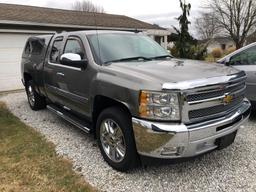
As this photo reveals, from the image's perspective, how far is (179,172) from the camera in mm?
3826

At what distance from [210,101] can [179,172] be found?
1132 mm

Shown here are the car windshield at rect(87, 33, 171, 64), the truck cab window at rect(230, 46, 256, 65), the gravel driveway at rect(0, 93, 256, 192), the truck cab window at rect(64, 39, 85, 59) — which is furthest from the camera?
the truck cab window at rect(230, 46, 256, 65)

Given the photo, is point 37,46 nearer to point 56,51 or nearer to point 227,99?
point 56,51

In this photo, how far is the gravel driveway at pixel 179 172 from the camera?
3500mm

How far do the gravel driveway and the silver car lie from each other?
2.92ft

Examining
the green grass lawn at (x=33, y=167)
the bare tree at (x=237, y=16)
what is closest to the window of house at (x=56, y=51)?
the green grass lawn at (x=33, y=167)

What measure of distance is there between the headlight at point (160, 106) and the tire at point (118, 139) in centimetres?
44

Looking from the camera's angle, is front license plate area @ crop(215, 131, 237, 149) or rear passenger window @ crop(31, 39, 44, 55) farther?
rear passenger window @ crop(31, 39, 44, 55)

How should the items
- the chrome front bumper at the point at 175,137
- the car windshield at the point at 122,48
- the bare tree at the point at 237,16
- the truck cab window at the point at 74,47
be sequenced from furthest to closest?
the bare tree at the point at 237,16 < the truck cab window at the point at 74,47 < the car windshield at the point at 122,48 < the chrome front bumper at the point at 175,137

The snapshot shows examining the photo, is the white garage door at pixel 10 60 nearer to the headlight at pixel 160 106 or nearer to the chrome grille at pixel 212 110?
the headlight at pixel 160 106

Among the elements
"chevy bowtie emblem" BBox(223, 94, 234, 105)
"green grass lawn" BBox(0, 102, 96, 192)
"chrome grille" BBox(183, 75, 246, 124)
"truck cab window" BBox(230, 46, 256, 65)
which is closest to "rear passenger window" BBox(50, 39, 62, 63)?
"green grass lawn" BBox(0, 102, 96, 192)

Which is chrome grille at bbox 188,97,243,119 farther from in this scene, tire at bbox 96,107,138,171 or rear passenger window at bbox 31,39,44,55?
rear passenger window at bbox 31,39,44,55

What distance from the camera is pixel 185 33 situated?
49.2 ft

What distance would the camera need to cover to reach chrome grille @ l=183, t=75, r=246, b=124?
10.4 ft
